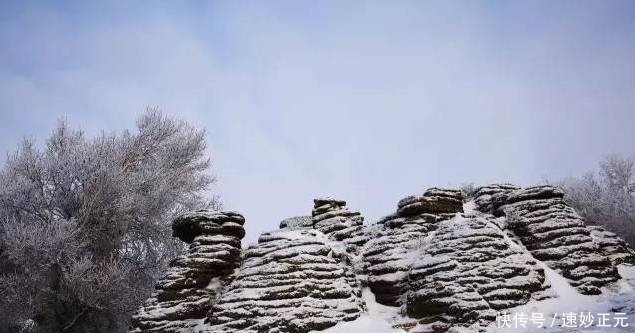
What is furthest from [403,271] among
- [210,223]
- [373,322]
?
[210,223]

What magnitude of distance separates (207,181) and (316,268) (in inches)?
538

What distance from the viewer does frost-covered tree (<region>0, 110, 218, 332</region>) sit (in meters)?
14.1

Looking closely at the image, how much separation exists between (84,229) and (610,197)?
32.5m

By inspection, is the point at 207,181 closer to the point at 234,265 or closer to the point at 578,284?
the point at 234,265

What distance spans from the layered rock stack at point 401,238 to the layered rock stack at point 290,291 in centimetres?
68

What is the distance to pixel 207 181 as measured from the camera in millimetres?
22656

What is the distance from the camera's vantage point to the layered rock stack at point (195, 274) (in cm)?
1033

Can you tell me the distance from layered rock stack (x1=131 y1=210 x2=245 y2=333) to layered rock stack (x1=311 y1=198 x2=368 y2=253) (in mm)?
3368

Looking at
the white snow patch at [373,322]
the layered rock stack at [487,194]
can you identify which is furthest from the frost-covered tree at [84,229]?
the layered rock stack at [487,194]

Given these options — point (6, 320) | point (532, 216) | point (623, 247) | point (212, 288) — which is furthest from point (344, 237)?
point (6, 320)

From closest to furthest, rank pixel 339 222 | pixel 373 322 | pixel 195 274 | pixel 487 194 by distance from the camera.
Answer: pixel 373 322, pixel 195 274, pixel 339 222, pixel 487 194

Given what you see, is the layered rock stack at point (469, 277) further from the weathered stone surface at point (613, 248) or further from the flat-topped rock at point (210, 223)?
the flat-topped rock at point (210, 223)

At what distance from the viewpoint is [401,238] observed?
460 inches

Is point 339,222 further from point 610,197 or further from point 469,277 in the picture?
point 610,197
